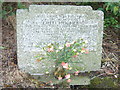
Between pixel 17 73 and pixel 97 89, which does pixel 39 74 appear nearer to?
pixel 17 73

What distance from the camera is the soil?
3.02 meters

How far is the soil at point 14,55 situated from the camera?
302 centimetres

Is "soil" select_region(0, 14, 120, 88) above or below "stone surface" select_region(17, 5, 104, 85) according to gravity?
below

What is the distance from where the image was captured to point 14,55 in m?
3.57

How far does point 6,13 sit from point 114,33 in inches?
75.3

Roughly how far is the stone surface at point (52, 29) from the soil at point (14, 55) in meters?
0.16

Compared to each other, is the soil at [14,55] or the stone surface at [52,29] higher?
the stone surface at [52,29]

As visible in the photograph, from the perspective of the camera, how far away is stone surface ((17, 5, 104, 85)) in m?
3.08

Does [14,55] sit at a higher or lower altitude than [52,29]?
lower

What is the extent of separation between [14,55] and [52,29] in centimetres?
79

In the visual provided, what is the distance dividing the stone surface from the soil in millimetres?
163

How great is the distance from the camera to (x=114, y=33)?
4383 millimetres

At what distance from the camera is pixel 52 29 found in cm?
316

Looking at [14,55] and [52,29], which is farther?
[14,55]
